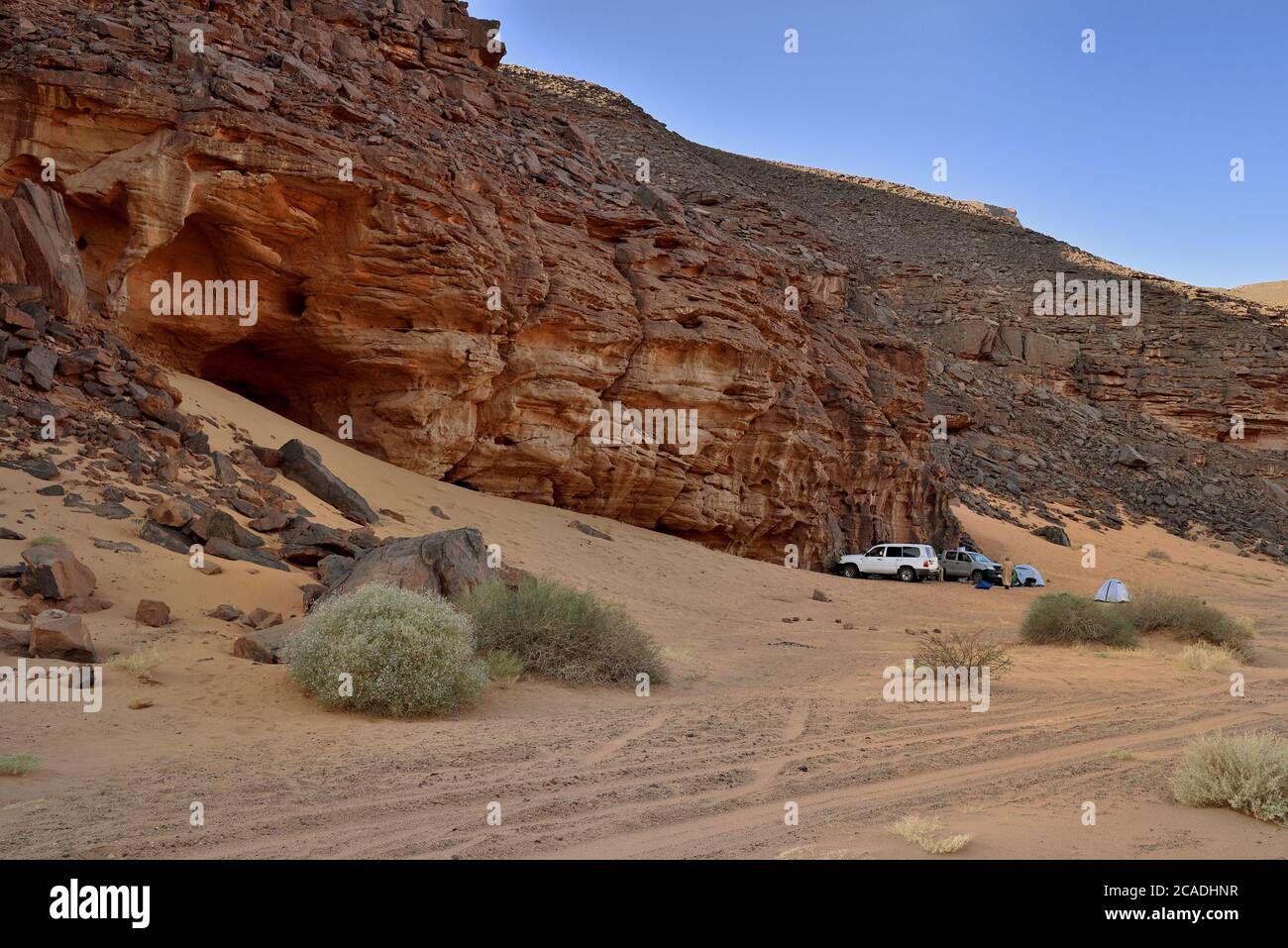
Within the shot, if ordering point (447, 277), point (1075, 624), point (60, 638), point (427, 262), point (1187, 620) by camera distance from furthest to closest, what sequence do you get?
point (447, 277) → point (427, 262) → point (1187, 620) → point (1075, 624) → point (60, 638)

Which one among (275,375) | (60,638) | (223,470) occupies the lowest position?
(60,638)

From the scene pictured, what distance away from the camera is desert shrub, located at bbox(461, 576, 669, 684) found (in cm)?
987

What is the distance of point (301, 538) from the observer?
12.2 metres

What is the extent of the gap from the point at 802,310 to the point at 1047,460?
974 inches

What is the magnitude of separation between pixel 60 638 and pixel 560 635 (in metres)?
4.91

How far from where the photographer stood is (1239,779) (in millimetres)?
5047

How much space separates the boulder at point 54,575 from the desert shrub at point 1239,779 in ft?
32.1

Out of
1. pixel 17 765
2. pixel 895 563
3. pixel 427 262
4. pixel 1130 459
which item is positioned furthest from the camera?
pixel 1130 459

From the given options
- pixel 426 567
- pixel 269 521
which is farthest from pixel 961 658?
pixel 269 521

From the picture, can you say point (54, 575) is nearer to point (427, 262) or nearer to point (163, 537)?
point (163, 537)

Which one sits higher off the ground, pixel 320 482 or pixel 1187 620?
pixel 320 482

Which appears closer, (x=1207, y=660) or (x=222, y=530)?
(x=222, y=530)

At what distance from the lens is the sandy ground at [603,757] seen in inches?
175
